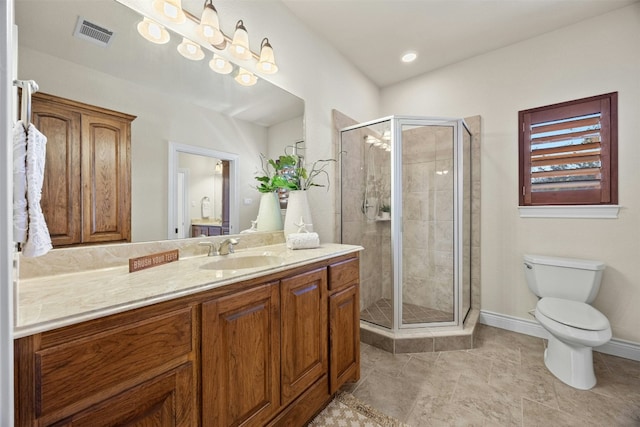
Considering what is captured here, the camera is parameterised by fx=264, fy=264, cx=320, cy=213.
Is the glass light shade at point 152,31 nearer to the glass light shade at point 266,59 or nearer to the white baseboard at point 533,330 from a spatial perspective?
the glass light shade at point 266,59

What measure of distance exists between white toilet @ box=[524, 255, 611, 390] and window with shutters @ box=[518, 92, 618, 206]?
55 cm

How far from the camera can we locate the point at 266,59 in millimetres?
1692

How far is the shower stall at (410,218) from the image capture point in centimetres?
227

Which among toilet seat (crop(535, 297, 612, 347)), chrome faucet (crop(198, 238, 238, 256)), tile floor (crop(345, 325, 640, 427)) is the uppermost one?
chrome faucet (crop(198, 238, 238, 256))

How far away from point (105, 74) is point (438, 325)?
8.97 ft

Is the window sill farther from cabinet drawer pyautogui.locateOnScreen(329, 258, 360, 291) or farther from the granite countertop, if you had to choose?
the granite countertop

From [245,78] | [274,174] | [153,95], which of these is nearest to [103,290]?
[153,95]

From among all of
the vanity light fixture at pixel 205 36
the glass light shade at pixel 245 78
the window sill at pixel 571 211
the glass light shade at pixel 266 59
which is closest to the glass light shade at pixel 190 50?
the vanity light fixture at pixel 205 36

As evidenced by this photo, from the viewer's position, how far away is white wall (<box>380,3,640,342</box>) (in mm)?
1971

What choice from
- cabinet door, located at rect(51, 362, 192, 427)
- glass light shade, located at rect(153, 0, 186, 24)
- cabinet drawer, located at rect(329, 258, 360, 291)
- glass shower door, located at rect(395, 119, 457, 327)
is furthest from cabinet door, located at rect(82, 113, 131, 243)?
glass shower door, located at rect(395, 119, 457, 327)

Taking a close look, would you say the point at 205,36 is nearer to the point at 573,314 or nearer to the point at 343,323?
the point at 343,323

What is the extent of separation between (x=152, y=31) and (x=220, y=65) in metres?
0.37

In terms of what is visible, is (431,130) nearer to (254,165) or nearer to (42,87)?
(254,165)

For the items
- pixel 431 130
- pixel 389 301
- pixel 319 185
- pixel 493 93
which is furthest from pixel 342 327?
pixel 493 93
